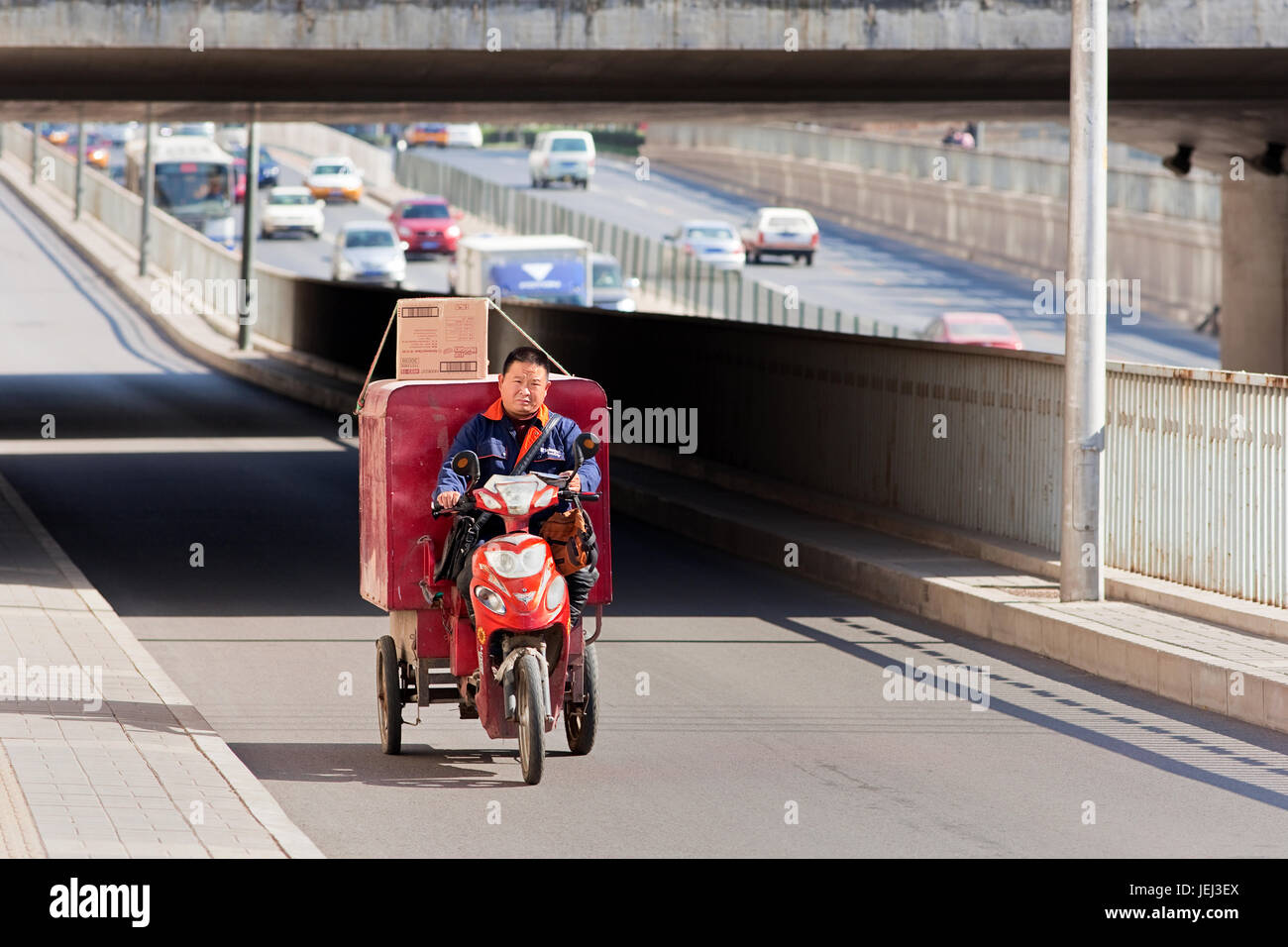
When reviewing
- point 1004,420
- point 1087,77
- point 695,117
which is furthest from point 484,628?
point 695,117

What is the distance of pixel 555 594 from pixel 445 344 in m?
1.77

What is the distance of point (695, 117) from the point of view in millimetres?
30516

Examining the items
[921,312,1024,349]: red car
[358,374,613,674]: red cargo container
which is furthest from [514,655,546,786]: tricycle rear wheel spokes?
[921,312,1024,349]: red car

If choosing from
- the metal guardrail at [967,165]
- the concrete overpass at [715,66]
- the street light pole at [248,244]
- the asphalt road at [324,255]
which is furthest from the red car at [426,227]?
the concrete overpass at [715,66]

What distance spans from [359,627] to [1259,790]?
634cm

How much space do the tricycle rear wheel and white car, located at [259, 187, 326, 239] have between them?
69.3m

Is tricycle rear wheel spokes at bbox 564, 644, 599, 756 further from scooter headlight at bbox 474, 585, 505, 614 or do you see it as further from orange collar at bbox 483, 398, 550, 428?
orange collar at bbox 483, 398, 550, 428

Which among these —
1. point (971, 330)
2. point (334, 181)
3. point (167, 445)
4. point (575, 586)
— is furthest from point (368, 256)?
point (575, 586)

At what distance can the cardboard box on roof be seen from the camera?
32.7ft

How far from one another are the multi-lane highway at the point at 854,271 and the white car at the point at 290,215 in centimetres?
79

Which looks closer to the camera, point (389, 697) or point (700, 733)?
point (389, 697)

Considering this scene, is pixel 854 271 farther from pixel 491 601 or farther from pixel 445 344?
pixel 491 601

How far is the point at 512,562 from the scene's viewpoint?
8.64 metres

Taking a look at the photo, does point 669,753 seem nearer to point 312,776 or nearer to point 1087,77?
point 312,776
